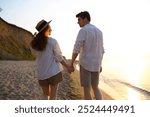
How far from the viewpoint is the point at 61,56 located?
22.7ft

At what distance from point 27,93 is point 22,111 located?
4.74 meters

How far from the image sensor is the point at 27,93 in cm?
1202

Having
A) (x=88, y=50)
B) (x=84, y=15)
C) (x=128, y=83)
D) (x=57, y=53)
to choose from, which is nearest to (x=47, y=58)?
(x=57, y=53)

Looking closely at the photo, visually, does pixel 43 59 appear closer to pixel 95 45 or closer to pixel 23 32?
pixel 95 45

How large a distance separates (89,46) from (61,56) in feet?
1.96

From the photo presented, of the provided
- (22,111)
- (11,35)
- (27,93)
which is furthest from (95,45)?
(11,35)

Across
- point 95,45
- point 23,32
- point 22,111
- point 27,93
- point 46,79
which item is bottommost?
point 23,32

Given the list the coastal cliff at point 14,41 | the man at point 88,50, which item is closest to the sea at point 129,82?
the man at point 88,50

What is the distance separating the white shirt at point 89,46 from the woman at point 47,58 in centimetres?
43

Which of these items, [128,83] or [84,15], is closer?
[84,15]

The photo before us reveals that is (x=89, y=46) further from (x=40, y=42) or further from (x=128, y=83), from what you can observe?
(x=128, y=83)

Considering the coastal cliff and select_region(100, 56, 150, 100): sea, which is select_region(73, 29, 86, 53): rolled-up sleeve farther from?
the coastal cliff

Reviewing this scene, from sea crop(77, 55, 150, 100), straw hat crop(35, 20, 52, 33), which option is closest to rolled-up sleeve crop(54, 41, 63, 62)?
straw hat crop(35, 20, 52, 33)

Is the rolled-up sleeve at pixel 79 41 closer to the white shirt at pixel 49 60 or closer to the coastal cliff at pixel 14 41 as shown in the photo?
the white shirt at pixel 49 60
